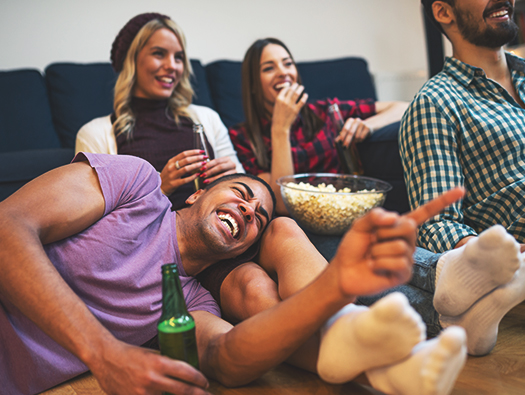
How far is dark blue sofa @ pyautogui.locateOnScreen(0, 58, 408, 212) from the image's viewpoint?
1822 millimetres

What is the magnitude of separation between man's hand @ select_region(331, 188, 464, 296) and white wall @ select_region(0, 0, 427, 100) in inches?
92.1

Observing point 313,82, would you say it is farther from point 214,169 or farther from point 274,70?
point 214,169

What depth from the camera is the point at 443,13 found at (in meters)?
1.60

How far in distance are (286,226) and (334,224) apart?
0.24 meters

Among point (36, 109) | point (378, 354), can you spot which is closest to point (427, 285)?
point (378, 354)

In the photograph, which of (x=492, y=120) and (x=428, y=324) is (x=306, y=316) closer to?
(x=428, y=324)

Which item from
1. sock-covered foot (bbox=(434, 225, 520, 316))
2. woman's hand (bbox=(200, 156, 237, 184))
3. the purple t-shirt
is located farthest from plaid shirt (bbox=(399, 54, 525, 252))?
the purple t-shirt

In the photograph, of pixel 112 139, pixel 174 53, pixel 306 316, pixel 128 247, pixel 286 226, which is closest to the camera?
pixel 306 316

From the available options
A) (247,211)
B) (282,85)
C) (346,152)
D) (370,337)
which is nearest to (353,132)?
(346,152)

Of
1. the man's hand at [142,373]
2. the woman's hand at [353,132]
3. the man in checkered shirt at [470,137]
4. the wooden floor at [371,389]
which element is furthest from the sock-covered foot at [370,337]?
the woman's hand at [353,132]

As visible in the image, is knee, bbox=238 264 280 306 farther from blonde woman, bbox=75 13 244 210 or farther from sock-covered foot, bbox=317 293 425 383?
blonde woman, bbox=75 13 244 210

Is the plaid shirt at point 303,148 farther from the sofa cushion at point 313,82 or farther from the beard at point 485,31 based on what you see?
the beard at point 485,31

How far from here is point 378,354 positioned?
0.77 meters

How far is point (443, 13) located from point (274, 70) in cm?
78
